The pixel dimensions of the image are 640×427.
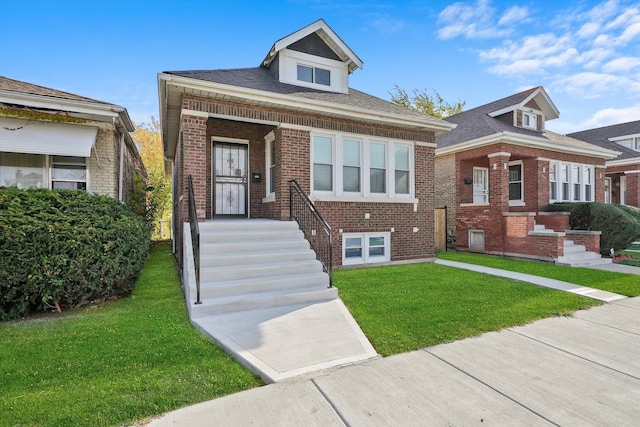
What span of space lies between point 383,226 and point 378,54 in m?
8.94

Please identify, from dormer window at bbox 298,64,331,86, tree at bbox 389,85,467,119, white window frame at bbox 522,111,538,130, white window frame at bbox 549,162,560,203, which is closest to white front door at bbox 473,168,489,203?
white window frame at bbox 549,162,560,203

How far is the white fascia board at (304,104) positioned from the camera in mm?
6742

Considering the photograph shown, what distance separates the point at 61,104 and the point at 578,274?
39.6 ft

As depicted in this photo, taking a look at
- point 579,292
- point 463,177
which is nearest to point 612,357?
point 579,292

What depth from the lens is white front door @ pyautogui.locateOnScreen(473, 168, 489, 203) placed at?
13.7 m

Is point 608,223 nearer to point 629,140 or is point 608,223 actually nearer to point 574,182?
point 574,182

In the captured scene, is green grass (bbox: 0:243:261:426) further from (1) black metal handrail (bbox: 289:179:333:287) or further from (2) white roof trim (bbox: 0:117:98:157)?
(2) white roof trim (bbox: 0:117:98:157)

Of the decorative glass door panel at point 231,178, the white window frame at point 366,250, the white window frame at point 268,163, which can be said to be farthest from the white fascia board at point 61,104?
the white window frame at point 366,250

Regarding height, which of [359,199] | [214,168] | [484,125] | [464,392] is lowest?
[464,392]

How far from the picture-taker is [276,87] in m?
8.34

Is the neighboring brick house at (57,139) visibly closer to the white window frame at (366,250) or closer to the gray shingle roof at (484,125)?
the white window frame at (366,250)

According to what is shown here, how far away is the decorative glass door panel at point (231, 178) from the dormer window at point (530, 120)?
37.6ft

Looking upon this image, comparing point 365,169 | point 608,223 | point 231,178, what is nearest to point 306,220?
point 365,169

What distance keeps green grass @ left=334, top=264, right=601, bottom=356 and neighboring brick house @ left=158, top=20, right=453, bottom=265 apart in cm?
162
